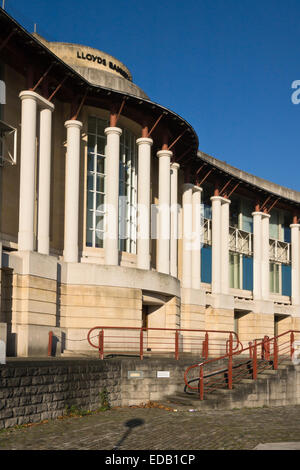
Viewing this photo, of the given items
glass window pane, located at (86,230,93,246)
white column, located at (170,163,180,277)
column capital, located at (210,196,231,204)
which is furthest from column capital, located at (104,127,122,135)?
column capital, located at (210,196,231,204)

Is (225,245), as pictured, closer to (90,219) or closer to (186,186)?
(186,186)

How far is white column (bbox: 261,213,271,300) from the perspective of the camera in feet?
139

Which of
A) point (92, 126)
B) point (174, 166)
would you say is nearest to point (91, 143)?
point (92, 126)

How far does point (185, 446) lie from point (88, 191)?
17.3 m

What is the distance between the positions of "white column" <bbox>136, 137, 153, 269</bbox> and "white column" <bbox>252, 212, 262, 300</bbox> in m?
14.6

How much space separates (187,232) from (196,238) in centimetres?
79

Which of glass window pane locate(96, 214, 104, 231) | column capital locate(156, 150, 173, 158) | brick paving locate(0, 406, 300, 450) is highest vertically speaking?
column capital locate(156, 150, 173, 158)

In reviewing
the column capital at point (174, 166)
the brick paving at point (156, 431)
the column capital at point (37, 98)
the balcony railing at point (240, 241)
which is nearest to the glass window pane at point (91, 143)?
the column capital at point (37, 98)

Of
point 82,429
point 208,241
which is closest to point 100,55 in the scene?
point 208,241

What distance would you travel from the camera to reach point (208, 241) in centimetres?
3872

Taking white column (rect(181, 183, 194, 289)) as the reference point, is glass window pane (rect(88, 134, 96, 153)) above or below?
above

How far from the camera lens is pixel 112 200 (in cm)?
2764

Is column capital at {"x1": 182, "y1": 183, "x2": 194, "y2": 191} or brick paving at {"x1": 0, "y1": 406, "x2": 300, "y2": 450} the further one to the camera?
column capital at {"x1": 182, "y1": 183, "x2": 194, "y2": 191}

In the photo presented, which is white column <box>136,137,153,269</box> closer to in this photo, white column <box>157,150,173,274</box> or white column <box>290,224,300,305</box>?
white column <box>157,150,173,274</box>
